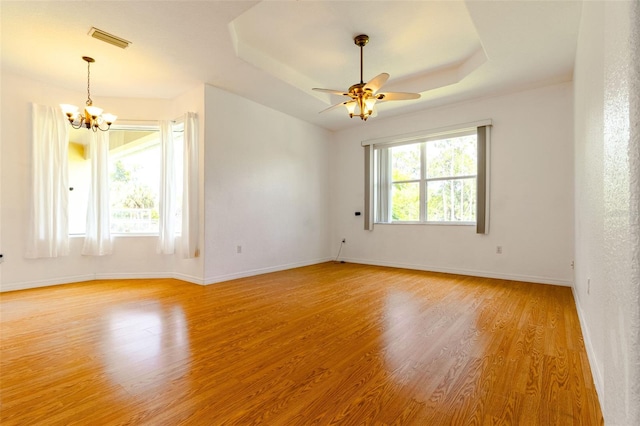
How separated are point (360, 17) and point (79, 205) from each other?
4766 millimetres

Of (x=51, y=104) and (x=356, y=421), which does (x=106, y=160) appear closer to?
(x=51, y=104)

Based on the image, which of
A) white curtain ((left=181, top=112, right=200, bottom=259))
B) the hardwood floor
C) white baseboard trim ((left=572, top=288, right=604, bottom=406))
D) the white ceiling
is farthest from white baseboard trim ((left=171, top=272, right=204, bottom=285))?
white baseboard trim ((left=572, top=288, right=604, bottom=406))

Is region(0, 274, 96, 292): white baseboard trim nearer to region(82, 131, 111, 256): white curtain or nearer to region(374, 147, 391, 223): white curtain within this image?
region(82, 131, 111, 256): white curtain

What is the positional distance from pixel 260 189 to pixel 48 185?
2880 millimetres

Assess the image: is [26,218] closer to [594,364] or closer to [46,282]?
[46,282]

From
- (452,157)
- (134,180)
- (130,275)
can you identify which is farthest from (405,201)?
(130,275)

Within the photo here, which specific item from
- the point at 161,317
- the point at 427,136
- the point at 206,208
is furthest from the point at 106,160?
the point at 427,136

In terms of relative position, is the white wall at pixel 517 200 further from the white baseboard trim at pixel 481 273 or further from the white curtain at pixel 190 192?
the white curtain at pixel 190 192

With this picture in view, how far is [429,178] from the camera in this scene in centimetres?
545

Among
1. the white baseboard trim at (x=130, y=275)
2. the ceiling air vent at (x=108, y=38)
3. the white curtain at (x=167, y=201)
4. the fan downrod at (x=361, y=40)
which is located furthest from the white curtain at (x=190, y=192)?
the fan downrod at (x=361, y=40)

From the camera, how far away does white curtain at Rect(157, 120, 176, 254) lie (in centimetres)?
461

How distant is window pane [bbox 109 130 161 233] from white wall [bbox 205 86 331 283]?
1265 mm

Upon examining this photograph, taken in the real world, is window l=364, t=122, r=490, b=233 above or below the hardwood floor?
above

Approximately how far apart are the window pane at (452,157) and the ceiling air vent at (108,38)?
15.2ft
